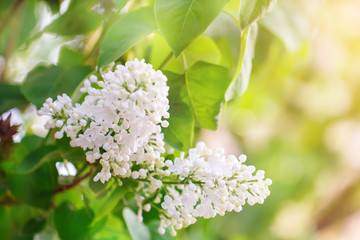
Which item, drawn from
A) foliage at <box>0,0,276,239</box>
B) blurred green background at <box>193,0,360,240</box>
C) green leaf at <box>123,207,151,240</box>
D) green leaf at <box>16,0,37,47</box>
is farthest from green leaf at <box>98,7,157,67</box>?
blurred green background at <box>193,0,360,240</box>

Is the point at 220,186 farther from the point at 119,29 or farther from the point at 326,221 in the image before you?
the point at 326,221

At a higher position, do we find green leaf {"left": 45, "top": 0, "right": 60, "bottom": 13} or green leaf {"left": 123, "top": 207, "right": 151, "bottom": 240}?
green leaf {"left": 45, "top": 0, "right": 60, "bottom": 13}

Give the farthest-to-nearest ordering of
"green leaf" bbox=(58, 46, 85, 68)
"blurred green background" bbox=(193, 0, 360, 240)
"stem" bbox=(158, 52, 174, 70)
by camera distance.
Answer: "blurred green background" bbox=(193, 0, 360, 240), "green leaf" bbox=(58, 46, 85, 68), "stem" bbox=(158, 52, 174, 70)

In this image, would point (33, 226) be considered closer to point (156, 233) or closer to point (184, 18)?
point (156, 233)

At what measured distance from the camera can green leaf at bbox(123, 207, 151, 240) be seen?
294 mm

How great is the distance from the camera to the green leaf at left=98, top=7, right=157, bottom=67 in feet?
0.82

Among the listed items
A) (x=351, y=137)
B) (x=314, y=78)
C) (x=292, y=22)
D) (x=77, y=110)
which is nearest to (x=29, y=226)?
(x=77, y=110)

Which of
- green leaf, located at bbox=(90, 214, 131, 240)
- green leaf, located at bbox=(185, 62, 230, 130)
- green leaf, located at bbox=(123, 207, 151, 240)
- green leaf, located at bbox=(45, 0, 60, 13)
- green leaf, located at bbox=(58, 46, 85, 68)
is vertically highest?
green leaf, located at bbox=(185, 62, 230, 130)

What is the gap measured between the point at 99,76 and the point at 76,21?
20 centimetres

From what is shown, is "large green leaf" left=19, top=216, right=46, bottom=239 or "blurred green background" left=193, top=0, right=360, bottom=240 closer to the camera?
"large green leaf" left=19, top=216, right=46, bottom=239

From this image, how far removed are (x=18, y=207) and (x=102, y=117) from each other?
0.78 feet

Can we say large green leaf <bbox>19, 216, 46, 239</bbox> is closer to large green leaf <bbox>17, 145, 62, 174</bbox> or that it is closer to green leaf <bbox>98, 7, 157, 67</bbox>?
large green leaf <bbox>17, 145, 62, 174</bbox>

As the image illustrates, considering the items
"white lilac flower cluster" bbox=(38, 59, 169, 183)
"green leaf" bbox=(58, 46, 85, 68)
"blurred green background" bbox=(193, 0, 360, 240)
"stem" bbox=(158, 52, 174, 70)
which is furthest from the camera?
"blurred green background" bbox=(193, 0, 360, 240)

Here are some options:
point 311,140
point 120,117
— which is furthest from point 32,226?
point 311,140
